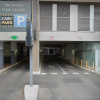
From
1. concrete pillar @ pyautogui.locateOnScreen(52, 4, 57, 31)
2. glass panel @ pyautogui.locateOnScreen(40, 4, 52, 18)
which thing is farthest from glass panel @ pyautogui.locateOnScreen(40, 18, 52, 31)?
glass panel @ pyautogui.locateOnScreen(40, 4, 52, 18)

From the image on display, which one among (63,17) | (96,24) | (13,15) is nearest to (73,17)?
(63,17)

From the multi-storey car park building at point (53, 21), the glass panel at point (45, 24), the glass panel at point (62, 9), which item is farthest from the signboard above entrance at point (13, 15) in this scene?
the glass panel at point (62, 9)

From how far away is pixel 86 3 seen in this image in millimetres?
11141

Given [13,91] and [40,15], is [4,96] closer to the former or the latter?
[13,91]

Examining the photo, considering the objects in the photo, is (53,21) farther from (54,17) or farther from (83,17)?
(83,17)

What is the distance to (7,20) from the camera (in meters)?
10.4

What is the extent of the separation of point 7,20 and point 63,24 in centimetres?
643

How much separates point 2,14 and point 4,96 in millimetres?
8664

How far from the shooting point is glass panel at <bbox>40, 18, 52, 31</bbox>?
1116 cm

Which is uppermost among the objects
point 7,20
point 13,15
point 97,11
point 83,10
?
point 83,10

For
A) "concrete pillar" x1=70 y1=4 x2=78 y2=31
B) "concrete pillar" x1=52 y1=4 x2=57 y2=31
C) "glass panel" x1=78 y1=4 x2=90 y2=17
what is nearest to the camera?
"concrete pillar" x1=52 y1=4 x2=57 y2=31

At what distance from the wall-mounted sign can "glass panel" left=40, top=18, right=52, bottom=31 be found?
3359 millimetres

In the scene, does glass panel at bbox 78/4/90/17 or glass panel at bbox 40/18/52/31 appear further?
glass panel at bbox 78/4/90/17

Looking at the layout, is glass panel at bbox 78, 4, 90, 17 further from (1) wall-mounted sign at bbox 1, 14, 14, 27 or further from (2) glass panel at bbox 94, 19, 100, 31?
(1) wall-mounted sign at bbox 1, 14, 14, 27
